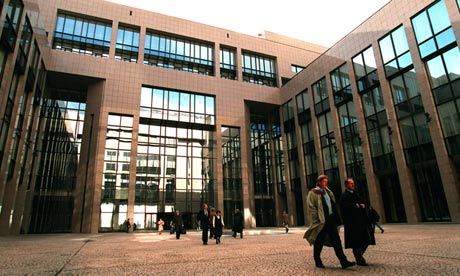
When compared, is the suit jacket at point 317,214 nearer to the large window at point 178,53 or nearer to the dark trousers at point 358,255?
the dark trousers at point 358,255

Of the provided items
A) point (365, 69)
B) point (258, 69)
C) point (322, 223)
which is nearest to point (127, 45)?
point (258, 69)

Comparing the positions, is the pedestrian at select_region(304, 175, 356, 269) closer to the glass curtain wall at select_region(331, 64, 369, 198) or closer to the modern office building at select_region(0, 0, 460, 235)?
the modern office building at select_region(0, 0, 460, 235)

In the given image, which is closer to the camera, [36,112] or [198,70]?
[36,112]

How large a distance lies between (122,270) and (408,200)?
2098 cm

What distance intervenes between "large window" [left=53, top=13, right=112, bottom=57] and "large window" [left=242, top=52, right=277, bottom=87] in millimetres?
16599

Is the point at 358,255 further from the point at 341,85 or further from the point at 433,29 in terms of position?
the point at 341,85

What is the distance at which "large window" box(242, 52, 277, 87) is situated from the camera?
125 ft

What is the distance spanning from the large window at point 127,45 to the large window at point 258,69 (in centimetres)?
1339

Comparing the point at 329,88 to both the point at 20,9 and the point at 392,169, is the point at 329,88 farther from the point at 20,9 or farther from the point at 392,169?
the point at 20,9

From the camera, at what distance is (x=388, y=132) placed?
22.3 meters

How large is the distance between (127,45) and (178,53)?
581cm

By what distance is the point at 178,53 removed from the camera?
35.3 m

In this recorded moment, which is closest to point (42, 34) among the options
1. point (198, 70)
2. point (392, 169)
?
point (198, 70)

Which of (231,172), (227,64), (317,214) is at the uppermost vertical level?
(227,64)
